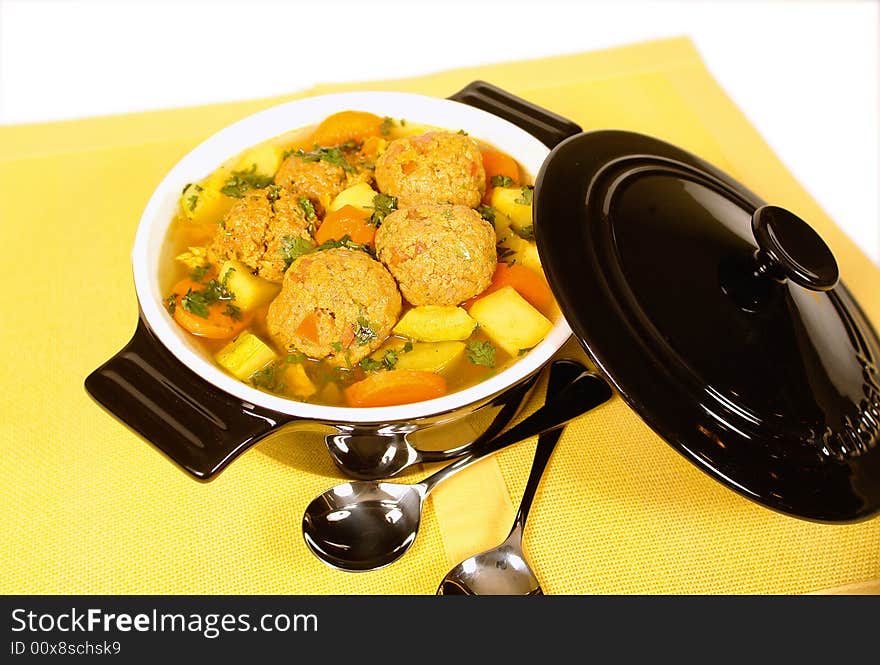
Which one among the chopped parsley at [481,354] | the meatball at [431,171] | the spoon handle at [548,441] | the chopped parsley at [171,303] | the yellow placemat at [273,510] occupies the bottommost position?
the yellow placemat at [273,510]

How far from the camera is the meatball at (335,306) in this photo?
1591mm

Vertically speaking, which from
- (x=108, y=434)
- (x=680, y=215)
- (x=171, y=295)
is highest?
(x=680, y=215)

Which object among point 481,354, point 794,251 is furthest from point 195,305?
point 794,251

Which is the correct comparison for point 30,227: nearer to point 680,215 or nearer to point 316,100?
point 316,100

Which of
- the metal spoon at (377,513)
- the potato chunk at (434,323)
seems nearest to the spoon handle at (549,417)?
the metal spoon at (377,513)

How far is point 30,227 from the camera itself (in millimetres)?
2346

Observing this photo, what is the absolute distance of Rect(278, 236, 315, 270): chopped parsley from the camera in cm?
179

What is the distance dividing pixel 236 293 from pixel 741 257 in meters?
1.13

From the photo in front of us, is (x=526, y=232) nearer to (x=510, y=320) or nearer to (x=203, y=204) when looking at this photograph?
(x=510, y=320)

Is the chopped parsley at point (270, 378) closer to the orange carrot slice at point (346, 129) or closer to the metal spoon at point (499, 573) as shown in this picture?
the metal spoon at point (499, 573)

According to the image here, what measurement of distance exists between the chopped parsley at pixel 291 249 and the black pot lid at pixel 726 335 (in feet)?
1.88

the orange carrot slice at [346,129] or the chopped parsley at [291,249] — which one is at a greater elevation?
the orange carrot slice at [346,129]

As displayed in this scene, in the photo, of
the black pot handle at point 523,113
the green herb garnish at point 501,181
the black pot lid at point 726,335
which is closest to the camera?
the black pot lid at point 726,335

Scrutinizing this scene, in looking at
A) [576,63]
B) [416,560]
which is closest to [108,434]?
[416,560]
